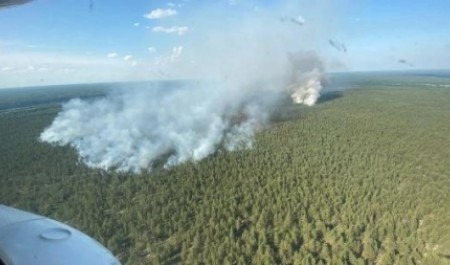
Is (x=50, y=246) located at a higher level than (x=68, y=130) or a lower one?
higher

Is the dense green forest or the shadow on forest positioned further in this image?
the shadow on forest

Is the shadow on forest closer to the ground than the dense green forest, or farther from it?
farther from it

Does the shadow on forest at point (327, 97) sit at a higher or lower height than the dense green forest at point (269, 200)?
higher

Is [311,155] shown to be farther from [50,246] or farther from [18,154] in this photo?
[50,246]

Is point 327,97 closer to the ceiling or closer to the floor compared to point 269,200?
closer to the ceiling

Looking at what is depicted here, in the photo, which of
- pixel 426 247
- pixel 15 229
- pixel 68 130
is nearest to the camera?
pixel 15 229

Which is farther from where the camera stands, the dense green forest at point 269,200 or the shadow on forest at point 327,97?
the shadow on forest at point 327,97

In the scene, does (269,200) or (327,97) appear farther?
(327,97)

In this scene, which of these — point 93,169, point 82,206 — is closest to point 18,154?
point 93,169
